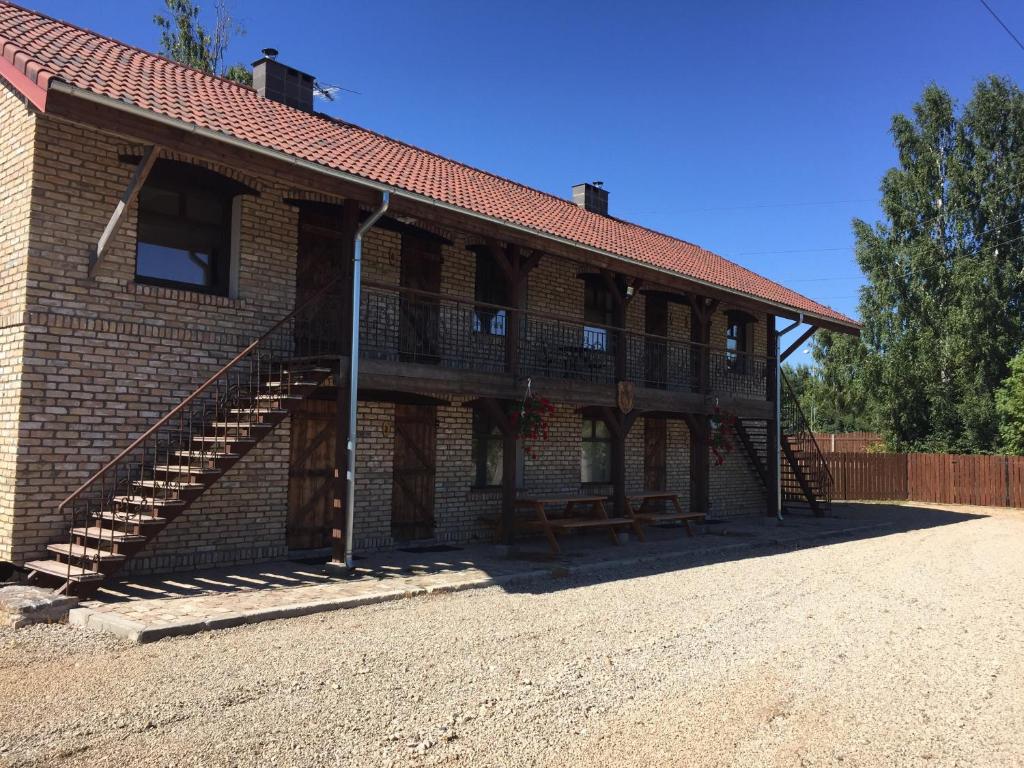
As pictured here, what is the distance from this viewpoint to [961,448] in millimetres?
26078

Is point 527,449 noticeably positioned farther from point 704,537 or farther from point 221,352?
point 221,352

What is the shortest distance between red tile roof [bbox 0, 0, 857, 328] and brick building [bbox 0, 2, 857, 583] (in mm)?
61

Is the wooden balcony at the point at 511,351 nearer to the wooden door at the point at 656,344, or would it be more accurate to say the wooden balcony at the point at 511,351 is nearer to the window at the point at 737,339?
the wooden door at the point at 656,344

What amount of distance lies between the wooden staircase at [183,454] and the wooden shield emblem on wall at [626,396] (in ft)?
15.4

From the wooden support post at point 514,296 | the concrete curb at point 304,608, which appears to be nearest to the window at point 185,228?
the wooden support post at point 514,296

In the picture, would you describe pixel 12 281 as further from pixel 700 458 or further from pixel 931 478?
pixel 931 478

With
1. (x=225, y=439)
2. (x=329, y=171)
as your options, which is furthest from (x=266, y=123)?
(x=225, y=439)

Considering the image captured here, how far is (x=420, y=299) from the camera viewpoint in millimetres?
11508

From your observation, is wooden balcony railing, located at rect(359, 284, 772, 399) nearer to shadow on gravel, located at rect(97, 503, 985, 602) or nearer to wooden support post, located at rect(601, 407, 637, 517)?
wooden support post, located at rect(601, 407, 637, 517)

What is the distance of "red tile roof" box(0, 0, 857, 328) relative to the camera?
740 centimetres

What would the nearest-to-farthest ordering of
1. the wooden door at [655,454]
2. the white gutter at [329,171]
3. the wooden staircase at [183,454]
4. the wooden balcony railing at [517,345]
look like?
the white gutter at [329,171]
the wooden staircase at [183,454]
the wooden balcony railing at [517,345]
the wooden door at [655,454]

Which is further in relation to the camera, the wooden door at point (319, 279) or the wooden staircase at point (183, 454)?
the wooden door at point (319, 279)

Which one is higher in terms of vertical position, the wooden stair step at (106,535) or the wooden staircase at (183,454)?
the wooden staircase at (183,454)

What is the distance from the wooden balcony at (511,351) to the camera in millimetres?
10461
